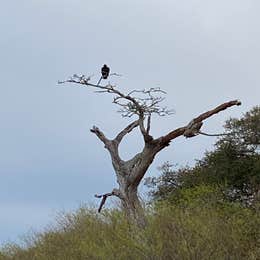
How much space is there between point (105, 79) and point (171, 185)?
1245cm

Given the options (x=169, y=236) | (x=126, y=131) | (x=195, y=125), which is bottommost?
(x=169, y=236)

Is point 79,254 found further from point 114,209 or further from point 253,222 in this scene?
point 253,222

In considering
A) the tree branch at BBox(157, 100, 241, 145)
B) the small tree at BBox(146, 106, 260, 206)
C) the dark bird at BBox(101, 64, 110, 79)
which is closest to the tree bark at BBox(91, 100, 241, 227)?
the tree branch at BBox(157, 100, 241, 145)

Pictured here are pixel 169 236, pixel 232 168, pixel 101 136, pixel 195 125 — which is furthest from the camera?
pixel 232 168

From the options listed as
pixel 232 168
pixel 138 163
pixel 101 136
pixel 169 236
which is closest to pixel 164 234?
pixel 169 236

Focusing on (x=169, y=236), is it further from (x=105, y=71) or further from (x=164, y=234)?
(x=105, y=71)

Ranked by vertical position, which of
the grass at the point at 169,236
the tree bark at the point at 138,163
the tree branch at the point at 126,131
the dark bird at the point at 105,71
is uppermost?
the dark bird at the point at 105,71

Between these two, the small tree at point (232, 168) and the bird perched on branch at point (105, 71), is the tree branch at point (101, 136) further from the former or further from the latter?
the small tree at point (232, 168)

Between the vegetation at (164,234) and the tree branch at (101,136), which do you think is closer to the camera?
the vegetation at (164,234)

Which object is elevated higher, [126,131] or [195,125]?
[126,131]

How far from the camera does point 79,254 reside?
22.2 metres

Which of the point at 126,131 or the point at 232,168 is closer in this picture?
the point at 126,131

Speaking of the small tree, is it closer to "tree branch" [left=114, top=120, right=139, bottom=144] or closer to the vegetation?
the vegetation

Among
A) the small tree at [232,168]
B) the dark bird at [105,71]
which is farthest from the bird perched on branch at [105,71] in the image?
the small tree at [232,168]
